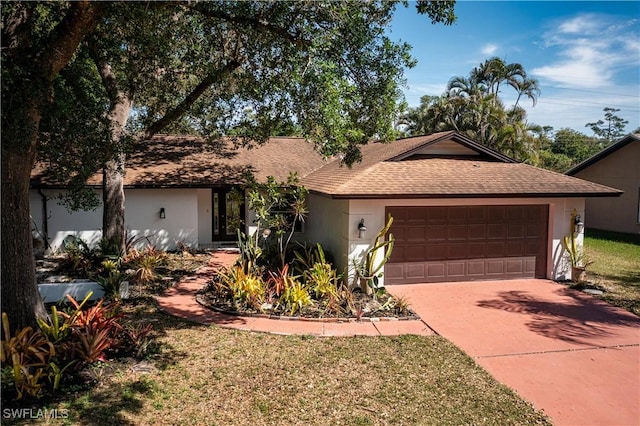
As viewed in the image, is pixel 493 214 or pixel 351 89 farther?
Result: pixel 493 214

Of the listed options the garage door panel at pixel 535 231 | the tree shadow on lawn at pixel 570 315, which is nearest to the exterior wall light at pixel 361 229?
the tree shadow on lawn at pixel 570 315

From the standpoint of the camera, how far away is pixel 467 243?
459 inches

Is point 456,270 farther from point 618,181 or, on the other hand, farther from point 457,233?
point 618,181

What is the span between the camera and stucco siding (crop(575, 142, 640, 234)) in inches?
826

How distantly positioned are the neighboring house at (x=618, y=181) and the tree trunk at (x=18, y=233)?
23.6 meters

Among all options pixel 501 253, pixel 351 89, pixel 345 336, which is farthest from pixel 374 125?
pixel 501 253

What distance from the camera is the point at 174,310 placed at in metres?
9.06

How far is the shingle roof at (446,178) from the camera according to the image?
10555 millimetres

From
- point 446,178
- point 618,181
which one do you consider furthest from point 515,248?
point 618,181

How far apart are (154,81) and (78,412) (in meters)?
9.53

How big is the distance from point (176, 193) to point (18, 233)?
9589 millimetres

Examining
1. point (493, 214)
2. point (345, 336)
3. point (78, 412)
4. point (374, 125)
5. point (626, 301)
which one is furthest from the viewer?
point (493, 214)

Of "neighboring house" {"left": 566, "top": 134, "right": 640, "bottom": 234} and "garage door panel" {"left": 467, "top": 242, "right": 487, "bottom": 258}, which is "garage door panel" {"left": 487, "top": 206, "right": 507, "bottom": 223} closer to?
"garage door panel" {"left": 467, "top": 242, "right": 487, "bottom": 258}

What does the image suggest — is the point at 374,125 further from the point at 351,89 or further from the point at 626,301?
the point at 626,301
